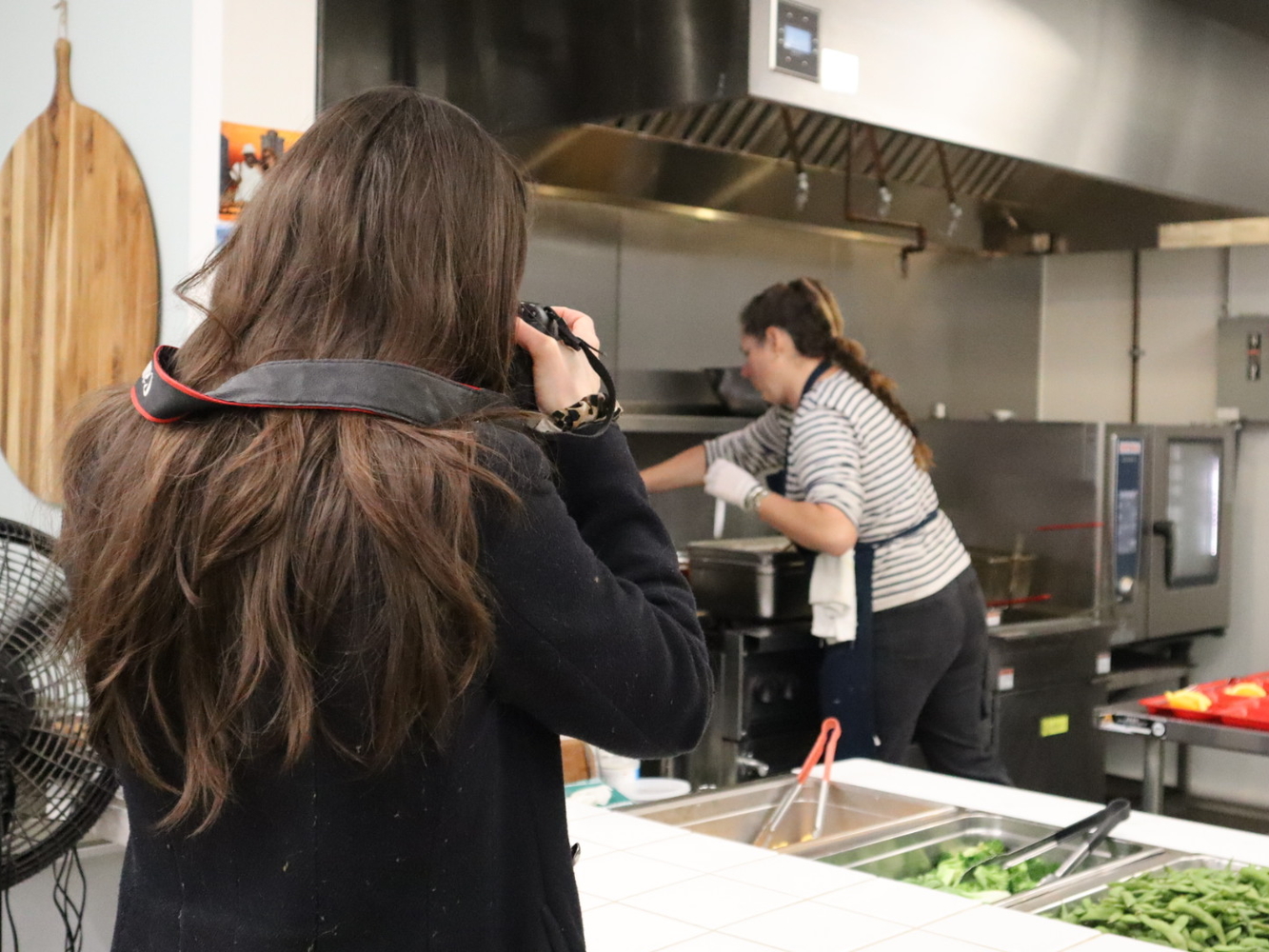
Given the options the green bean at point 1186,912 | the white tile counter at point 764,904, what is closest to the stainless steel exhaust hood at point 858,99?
the white tile counter at point 764,904

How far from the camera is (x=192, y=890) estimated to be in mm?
943

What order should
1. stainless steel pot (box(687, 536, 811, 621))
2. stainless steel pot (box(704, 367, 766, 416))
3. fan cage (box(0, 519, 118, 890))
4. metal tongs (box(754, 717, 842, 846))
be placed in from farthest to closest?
stainless steel pot (box(704, 367, 766, 416)) < stainless steel pot (box(687, 536, 811, 621)) < metal tongs (box(754, 717, 842, 846)) < fan cage (box(0, 519, 118, 890))

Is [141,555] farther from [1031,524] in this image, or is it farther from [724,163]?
[1031,524]

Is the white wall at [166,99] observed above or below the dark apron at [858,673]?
above

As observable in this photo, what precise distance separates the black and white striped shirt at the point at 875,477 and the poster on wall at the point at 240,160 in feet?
5.17

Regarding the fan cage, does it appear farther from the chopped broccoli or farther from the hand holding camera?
the chopped broccoli

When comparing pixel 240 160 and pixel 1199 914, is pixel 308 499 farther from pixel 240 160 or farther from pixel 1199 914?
pixel 240 160

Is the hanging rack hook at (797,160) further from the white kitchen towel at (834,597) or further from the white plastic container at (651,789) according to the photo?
the white plastic container at (651,789)

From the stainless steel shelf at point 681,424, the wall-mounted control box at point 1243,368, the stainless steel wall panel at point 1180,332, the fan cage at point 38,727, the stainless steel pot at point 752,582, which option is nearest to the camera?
the fan cage at point 38,727

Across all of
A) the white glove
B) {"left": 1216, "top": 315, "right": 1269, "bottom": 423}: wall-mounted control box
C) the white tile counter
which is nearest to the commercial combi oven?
{"left": 1216, "top": 315, "right": 1269, "bottom": 423}: wall-mounted control box

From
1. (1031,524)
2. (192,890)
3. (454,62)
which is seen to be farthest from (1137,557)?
(192,890)

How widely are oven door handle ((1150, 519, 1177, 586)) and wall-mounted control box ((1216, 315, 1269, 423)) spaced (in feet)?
2.21

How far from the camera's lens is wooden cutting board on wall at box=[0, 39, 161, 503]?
2.20m

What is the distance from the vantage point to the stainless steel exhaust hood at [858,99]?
8.71ft
